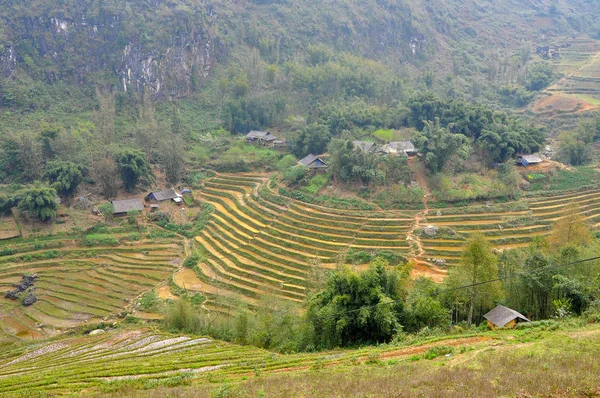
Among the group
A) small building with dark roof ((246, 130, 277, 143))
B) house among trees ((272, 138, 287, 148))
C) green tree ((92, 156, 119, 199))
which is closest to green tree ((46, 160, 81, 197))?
green tree ((92, 156, 119, 199))

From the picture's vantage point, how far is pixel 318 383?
39.5 ft

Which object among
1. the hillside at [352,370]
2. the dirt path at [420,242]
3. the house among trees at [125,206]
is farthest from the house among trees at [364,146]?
the hillside at [352,370]

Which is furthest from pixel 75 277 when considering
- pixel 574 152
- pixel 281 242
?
pixel 574 152

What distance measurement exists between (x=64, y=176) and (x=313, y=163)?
19947 mm

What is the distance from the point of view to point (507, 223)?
31719mm

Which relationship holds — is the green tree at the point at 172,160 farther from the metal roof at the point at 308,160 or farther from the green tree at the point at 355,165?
the green tree at the point at 355,165

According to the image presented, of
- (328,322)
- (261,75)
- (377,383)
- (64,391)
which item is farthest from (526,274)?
(261,75)

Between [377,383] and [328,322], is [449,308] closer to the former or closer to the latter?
[328,322]

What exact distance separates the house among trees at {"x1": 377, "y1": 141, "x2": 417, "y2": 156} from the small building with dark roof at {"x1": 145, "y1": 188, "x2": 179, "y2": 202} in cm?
1790

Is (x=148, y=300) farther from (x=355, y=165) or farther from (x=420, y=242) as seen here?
(x=420, y=242)

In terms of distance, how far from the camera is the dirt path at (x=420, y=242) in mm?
28141

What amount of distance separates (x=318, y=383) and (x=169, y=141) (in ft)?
→ 118

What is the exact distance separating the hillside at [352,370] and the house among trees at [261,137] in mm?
30269

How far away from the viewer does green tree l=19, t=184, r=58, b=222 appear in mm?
34344
